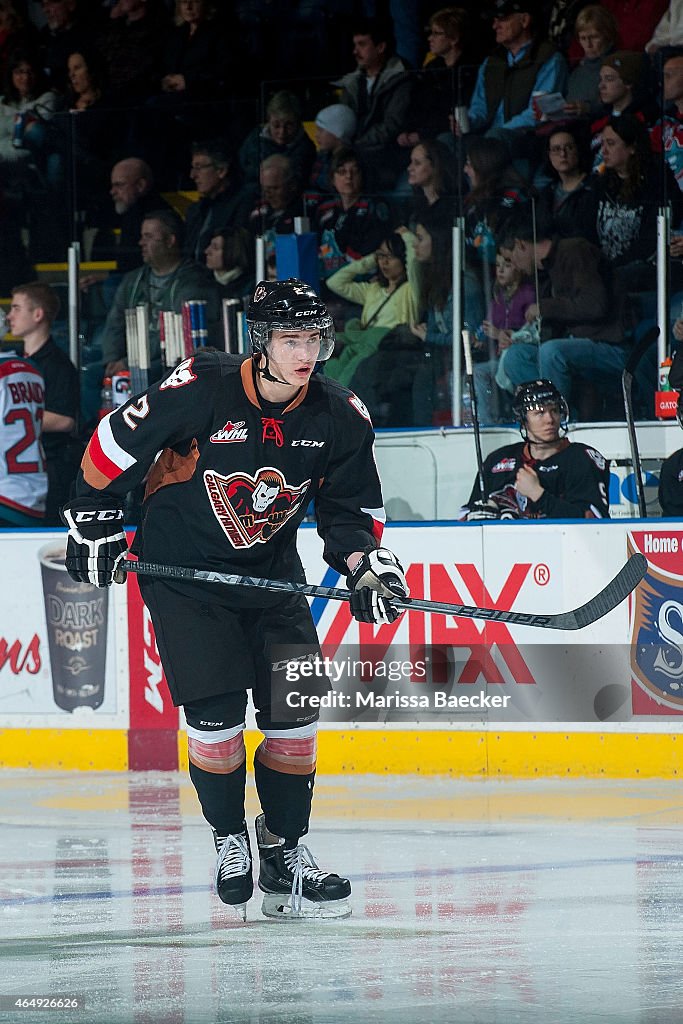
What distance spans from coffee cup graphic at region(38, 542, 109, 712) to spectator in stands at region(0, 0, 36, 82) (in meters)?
3.70

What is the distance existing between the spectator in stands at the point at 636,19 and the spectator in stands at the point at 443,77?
692mm

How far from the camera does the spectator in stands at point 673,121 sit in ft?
22.6

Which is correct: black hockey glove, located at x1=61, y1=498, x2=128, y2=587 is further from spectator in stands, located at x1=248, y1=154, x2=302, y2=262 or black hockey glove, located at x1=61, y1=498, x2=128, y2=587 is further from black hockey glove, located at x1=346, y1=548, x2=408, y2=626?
spectator in stands, located at x1=248, y1=154, x2=302, y2=262

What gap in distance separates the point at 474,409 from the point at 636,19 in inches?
83.4

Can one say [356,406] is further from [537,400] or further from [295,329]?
[537,400]

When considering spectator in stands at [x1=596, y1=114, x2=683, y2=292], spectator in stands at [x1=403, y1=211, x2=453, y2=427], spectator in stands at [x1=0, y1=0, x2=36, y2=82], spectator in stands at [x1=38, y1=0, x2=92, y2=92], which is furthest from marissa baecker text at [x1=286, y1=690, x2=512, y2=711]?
spectator in stands at [x1=0, y1=0, x2=36, y2=82]

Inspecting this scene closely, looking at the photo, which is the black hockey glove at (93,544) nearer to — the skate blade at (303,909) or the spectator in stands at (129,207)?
the skate blade at (303,909)

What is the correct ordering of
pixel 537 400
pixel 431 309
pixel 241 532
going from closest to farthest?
pixel 241 532 → pixel 537 400 → pixel 431 309

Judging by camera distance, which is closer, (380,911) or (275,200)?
(380,911)

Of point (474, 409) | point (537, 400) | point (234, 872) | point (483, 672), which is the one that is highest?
point (537, 400)

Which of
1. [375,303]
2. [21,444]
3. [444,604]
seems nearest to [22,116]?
[21,444]

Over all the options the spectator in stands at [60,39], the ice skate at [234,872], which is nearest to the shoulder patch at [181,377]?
the ice skate at [234,872]

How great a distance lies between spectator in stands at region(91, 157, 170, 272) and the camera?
25.5 feet

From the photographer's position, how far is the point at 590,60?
7117mm
